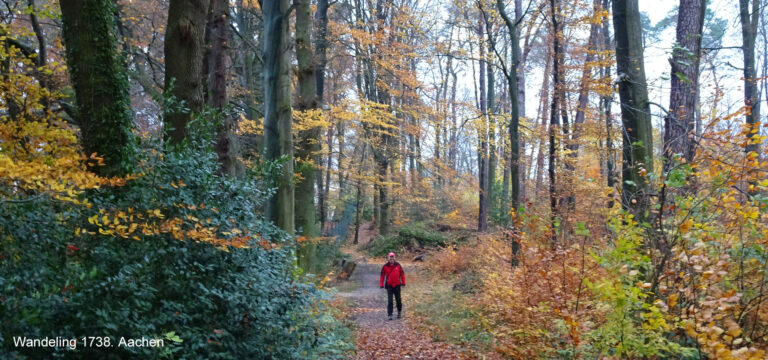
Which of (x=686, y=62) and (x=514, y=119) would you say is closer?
(x=686, y=62)

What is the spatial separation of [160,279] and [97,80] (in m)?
2.22

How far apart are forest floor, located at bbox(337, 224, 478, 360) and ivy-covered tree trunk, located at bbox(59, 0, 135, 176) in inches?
186

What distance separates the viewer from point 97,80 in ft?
14.6

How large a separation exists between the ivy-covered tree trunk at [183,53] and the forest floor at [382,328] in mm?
4589

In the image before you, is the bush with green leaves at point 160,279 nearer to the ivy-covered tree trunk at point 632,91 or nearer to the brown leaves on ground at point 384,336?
the brown leaves on ground at point 384,336

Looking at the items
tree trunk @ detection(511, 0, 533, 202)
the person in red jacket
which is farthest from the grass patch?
tree trunk @ detection(511, 0, 533, 202)

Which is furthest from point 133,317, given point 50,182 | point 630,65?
point 630,65

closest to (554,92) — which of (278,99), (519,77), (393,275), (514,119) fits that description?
(514,119)

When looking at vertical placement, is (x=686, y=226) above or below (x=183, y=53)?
below

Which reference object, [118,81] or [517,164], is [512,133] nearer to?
[517,164]

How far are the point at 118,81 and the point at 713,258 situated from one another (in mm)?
6232

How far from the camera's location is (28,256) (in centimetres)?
337

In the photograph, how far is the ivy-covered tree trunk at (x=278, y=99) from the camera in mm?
8086

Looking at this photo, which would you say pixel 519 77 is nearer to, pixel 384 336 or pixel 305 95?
pixel 305 95
